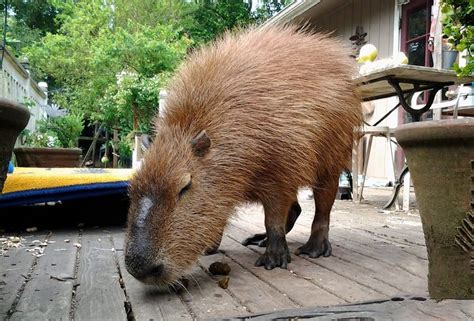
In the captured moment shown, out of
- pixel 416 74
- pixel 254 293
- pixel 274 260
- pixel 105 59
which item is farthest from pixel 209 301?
pixel 105 59

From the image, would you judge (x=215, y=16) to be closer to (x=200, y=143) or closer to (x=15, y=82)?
(x=15, y=82)

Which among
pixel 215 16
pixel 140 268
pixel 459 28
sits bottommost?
pixel 140 268

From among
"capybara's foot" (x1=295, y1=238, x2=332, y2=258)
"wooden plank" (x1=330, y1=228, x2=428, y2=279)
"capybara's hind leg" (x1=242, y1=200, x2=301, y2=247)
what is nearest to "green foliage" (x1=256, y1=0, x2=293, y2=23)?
"wooden plank" (x1=330, y1=228, x2=428, y2=279)

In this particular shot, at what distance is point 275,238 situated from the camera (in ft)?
8.46

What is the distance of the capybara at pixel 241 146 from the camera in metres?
2.08

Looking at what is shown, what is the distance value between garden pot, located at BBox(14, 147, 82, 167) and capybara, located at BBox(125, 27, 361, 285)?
387cm

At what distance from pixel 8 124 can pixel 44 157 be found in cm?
500

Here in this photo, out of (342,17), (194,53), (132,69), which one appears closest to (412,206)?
(194,53)

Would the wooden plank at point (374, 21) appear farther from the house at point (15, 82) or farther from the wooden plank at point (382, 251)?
the house at point (15, 82)

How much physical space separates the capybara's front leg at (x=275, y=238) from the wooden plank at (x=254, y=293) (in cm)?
13

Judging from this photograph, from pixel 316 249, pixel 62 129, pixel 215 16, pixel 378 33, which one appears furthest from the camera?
pixel 215 16

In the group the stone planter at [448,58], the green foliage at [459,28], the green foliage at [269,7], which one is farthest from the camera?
the green foliage at [269,7]

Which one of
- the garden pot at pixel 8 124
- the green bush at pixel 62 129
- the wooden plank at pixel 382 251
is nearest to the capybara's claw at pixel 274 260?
the wooden plank at pixel 382 251

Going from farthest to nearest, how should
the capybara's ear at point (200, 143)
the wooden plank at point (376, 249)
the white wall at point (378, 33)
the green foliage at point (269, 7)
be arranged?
the green foliage at point (269, 7) < the white wall at point (378, 33) < the wooden plank at point (376, 249) < the capybara's ear at point (200, 143)
